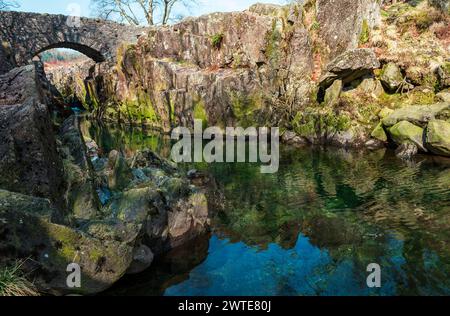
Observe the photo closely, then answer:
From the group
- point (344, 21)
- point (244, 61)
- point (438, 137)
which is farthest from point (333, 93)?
point (438, 137)

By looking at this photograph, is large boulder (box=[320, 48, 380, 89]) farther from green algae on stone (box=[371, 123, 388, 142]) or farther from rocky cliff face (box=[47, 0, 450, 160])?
green algae on stone (box=[371, 123, 388, 142])

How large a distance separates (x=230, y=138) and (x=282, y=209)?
646 inches

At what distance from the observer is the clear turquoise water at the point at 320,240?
810 cm

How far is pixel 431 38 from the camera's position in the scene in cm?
2758

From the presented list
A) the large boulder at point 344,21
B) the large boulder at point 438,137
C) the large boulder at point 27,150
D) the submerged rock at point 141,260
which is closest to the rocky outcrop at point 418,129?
the large boulder at point 438,137

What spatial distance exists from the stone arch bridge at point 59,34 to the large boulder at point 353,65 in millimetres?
21874

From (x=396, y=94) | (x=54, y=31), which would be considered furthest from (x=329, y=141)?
(x=54, y=31)

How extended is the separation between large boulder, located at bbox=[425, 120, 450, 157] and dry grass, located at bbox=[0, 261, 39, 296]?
61.8 feet

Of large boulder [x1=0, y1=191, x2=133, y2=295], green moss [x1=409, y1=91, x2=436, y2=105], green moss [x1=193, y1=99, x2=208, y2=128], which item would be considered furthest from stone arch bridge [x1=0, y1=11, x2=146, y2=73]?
large boulder [x1=0, y1=191, x2=133, y2=295]

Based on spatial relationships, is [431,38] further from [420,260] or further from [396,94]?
[420,260]

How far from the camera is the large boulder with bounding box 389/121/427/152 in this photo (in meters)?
20.5

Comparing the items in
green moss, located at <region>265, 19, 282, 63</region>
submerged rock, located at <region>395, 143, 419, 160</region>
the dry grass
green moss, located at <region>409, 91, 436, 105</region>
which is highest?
green moss, located at <region>265, 19, 282, 63</region>

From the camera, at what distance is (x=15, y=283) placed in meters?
6.36

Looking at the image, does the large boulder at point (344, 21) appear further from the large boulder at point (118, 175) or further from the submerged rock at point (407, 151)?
the large boulder at point (118, 175)
